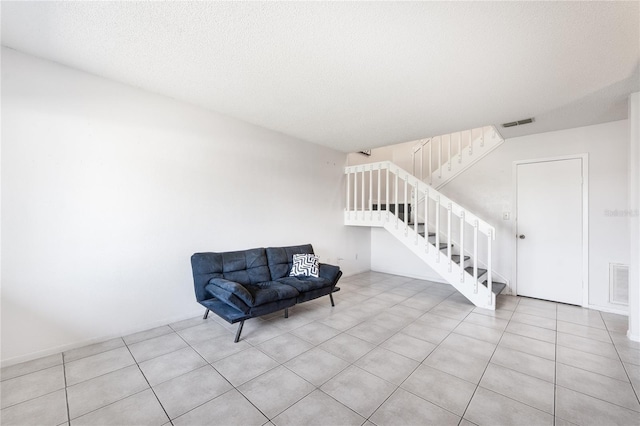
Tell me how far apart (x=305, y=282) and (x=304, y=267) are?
39cm

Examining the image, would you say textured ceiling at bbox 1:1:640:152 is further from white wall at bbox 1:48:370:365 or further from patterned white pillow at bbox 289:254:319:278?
patterned white pillow at bbox 289:254:319:278

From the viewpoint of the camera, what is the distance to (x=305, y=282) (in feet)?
10.8

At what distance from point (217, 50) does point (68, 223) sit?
204cm

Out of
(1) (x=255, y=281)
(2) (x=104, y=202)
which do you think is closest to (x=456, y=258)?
(1) (x=255, y=281)

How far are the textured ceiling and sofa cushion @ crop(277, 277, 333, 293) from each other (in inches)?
84.5

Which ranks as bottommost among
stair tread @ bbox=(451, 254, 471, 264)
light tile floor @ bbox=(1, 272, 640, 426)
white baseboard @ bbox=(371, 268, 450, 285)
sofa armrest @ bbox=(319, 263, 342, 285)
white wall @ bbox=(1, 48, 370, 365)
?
light tile floor @ bbox=(1, 272, 640, 426)

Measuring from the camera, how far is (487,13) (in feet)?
5.55

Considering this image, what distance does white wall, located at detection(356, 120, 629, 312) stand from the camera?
11.4 ft

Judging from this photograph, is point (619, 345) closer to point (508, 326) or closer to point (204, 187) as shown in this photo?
point (508, 326)

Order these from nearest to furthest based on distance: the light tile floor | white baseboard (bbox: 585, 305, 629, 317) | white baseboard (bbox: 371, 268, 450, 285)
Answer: the light tile floor → white baseboard (bbox: 585, 305, 629, 317) → white baseboard (bbox: 371, 268, 450, 285)

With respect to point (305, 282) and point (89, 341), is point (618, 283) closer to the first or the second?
point (305, 282)

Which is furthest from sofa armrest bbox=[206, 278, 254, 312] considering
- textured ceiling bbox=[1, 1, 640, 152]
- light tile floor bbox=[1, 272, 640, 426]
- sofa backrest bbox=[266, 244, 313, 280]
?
textured ceiling bbox=[1, 1, 640, 152]

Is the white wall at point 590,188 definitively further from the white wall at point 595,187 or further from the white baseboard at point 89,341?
the white baseboard at point 89,341

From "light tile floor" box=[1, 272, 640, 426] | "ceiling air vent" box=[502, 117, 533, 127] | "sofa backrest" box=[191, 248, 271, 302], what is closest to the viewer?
"light tile floor" box=[1, 272, 640, 426]
